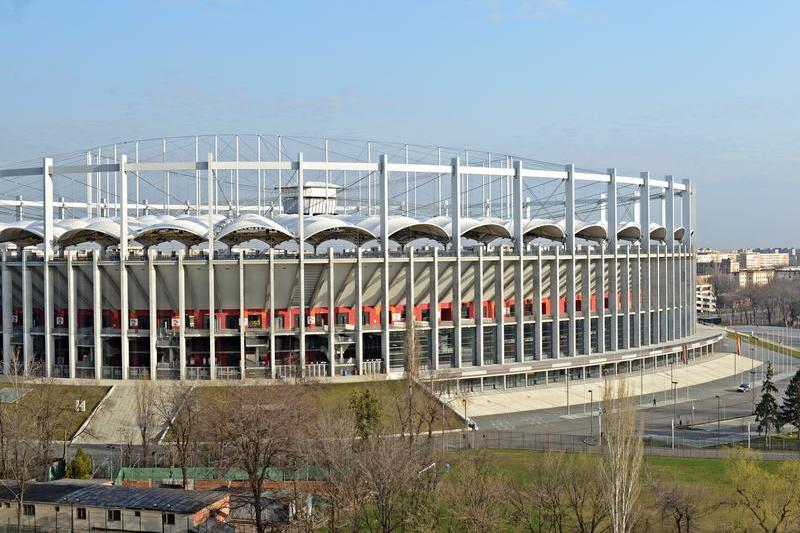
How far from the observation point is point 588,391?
231 feet

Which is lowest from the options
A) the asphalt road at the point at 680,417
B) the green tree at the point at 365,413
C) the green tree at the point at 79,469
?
the asphalt road at the point at 680,417

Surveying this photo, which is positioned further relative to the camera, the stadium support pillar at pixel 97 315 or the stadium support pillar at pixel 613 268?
the stadium support pillar at pixel 613 268

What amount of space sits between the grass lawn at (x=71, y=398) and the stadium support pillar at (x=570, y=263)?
125 feet

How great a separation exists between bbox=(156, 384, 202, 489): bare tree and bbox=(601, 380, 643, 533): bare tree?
65.3 ft

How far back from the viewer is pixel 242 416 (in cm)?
3928

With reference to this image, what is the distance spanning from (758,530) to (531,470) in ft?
38.5

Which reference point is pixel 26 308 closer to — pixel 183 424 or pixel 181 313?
pixel 181 313

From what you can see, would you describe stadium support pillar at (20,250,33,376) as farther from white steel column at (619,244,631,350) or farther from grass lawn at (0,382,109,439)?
white steel column at (619,244,631,350)

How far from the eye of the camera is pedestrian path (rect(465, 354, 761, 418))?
218 ft

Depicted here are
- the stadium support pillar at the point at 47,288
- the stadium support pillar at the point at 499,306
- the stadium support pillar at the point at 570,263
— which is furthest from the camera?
the stadium support pillar at the point at 570,263

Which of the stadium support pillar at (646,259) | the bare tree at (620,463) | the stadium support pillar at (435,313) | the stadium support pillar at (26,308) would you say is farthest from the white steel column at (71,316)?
the stadium support pillar at (646,259)

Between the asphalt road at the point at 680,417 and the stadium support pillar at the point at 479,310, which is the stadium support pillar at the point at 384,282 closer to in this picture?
the stadium support pillar at the point at 479,310

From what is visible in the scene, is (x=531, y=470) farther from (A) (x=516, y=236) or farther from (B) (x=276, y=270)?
(A) (x=516, y=236)

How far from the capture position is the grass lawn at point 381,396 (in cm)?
5632
